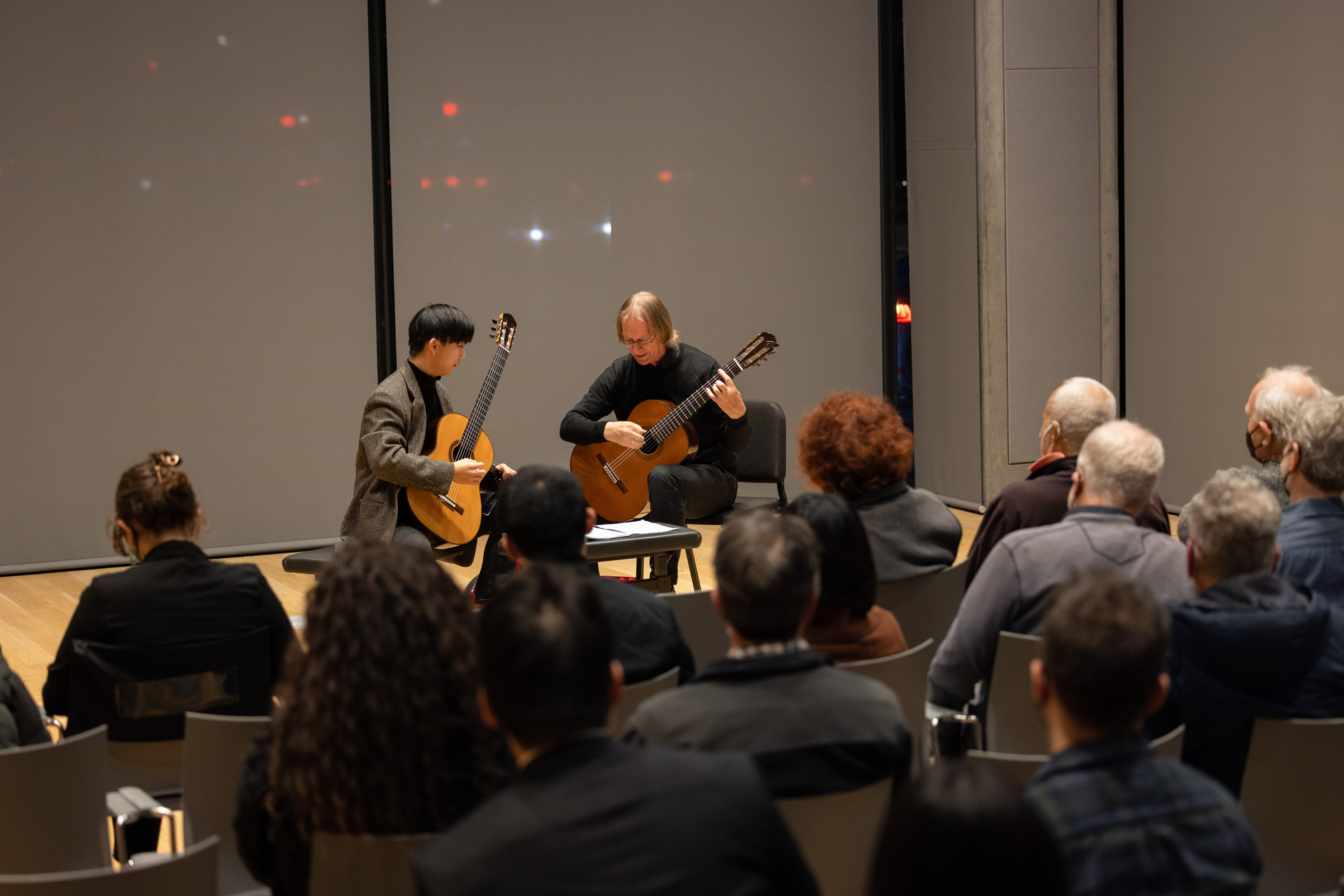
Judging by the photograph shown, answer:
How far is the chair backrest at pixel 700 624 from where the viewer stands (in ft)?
9.00

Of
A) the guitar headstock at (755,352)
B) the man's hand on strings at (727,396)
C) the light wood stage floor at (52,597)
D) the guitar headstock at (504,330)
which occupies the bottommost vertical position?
the light wood stage floor at (52,597)

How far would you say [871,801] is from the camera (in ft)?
5.29

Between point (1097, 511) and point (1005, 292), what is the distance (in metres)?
4.59

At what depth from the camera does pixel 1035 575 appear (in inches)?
89.7

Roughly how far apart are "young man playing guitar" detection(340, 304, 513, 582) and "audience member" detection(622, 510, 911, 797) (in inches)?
95.6

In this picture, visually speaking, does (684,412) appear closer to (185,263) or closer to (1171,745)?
(185,263)

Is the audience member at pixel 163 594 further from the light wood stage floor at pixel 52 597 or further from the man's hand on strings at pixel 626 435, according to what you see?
the man's hand on strings at pixel 626 435

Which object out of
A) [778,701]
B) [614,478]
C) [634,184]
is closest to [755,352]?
[614,478]

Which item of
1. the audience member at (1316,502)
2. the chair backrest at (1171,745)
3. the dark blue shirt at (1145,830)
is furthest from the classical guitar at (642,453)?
the dark blue shirt at (1145,830)

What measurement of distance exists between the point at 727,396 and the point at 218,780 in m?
2.90

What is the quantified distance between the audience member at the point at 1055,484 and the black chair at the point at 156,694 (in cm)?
159

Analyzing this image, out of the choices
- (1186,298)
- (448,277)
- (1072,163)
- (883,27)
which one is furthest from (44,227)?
(1186,298)

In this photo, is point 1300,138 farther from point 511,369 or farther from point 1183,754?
point 1183,754

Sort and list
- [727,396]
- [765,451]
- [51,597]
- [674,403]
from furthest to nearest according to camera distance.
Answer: [51,597] → [765,451] → [674,403] → [727,396]
